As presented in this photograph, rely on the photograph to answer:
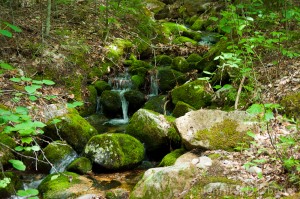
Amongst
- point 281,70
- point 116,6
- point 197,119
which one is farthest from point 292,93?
point 116,6

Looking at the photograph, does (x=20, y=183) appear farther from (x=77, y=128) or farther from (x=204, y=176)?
(x=204, y=176)

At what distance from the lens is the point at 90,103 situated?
8.86 meters

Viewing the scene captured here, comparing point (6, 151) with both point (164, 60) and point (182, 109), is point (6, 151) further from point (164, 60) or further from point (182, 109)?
point (164, 60)

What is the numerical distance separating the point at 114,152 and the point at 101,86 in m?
3.92

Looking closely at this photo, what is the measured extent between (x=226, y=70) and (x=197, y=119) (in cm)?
249

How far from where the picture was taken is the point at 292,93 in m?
5.49

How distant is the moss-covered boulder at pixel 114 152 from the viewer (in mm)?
6082

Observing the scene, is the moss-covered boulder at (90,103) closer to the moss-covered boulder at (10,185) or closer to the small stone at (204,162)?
the moss-covered boulder at (10,185)

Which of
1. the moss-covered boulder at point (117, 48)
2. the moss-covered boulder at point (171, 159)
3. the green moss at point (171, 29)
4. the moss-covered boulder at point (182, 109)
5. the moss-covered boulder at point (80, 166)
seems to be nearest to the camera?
the moss-covered boulder at point (171, 159)

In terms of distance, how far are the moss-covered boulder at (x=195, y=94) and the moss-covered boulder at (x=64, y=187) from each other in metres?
3.58

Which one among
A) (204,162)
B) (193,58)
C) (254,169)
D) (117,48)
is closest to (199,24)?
(193,58)

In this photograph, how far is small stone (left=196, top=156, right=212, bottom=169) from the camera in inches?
167

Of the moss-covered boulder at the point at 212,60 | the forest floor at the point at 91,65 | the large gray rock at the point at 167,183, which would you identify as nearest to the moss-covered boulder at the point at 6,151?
the forest floor at the point at 91,65

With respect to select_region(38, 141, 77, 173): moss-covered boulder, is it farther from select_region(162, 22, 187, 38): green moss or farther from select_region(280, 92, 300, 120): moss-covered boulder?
select_region(162, 22, 187, 38): green moss
